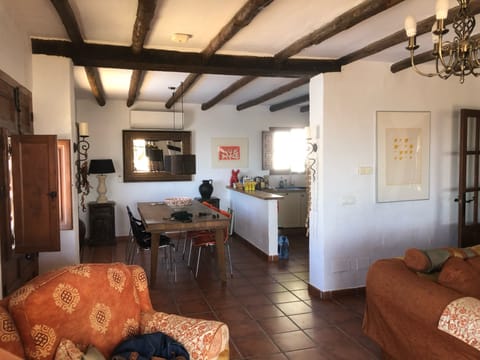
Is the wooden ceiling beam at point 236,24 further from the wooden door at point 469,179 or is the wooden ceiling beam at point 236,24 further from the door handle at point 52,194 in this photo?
the wooden door at point 469,179

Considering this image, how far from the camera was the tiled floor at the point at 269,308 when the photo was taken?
3016 mm

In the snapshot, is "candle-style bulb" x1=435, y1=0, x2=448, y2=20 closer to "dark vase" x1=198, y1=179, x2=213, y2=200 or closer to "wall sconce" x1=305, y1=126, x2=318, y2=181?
"wall sconce" x1=305, y1=126, x2=318, y2=181

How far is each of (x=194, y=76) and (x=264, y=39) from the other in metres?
1.52

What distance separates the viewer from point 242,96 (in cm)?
626

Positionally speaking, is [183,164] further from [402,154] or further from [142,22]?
[402,154]

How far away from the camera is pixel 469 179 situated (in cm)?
453

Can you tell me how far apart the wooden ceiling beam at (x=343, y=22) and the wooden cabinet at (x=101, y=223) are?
13.9ft

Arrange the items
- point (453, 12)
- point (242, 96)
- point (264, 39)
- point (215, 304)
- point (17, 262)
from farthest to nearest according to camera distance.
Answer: point (242, 96) < point (215, 304) < point (264, 39) < point (17, 262) < point (453, 12)

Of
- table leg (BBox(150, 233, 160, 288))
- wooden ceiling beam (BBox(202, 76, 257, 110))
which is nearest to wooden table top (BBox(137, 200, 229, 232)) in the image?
table leg (BBox(150, 233, 160, 288))

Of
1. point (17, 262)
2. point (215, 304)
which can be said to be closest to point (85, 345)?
point (17, 262)

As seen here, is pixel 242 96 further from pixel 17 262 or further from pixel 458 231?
pixel 17 262

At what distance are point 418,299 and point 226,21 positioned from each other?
2.24 metres

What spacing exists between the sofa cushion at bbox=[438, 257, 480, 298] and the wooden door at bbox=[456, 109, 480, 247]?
6.98ft

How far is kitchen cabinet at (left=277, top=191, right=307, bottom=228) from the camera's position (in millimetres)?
7180
